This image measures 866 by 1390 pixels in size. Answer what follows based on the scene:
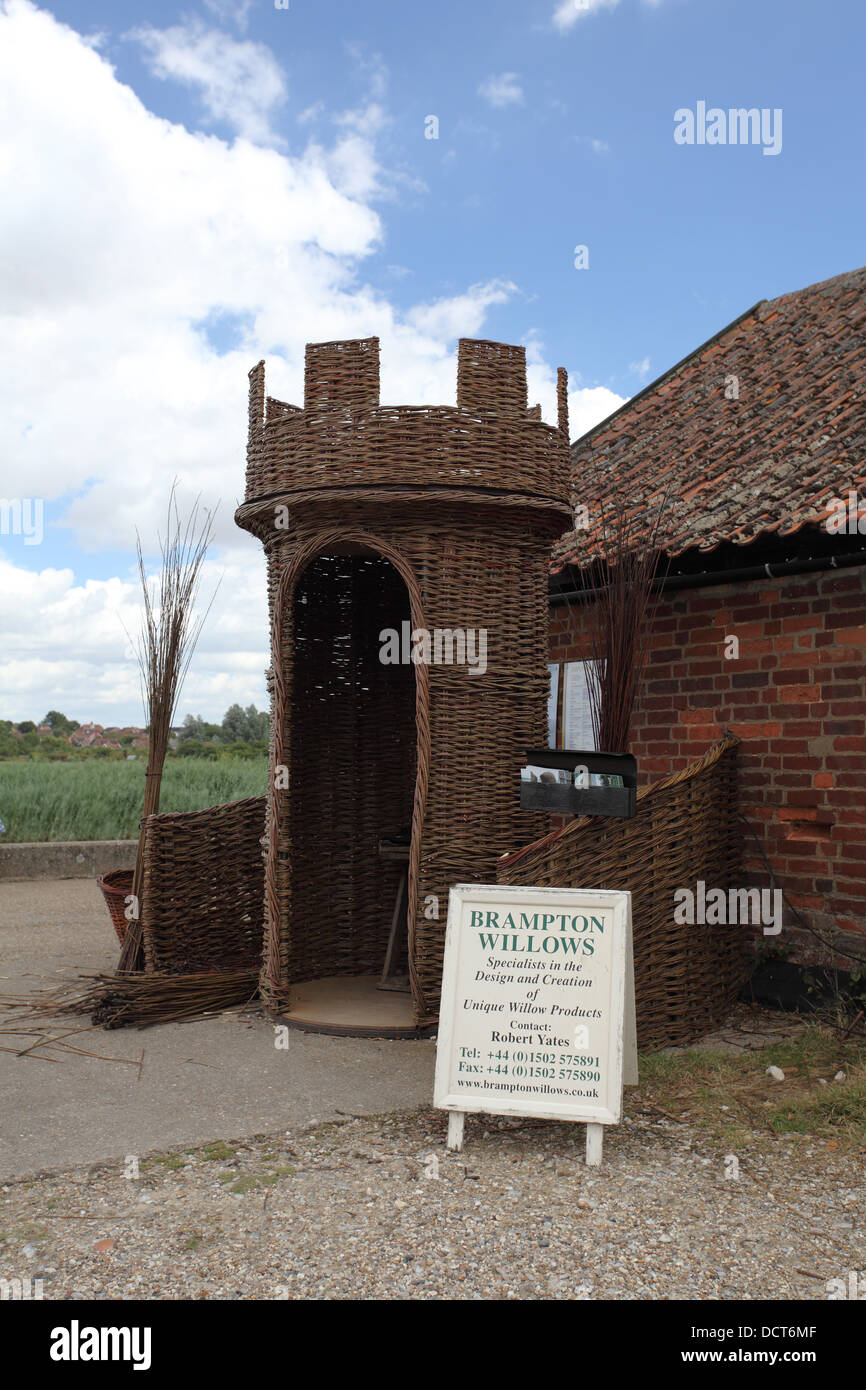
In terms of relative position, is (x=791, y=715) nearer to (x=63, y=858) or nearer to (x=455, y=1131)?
(x=455, y=1131)

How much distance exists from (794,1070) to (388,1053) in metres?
2.04

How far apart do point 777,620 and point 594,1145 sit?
375cm

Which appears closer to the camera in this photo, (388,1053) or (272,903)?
(388,1053)

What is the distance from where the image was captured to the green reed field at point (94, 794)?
1415cm

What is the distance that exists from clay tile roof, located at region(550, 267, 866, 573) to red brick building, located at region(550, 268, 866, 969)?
19 mm

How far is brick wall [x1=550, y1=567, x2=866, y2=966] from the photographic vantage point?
6.39m

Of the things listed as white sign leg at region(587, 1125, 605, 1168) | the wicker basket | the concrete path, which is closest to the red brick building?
the concrete path

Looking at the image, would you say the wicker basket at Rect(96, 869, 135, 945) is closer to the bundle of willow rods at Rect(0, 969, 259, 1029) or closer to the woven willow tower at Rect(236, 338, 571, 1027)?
the bundle of willow rods at Rect(0, 969, 259, 1029)

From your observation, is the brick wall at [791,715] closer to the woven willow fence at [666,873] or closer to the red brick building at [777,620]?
the red brick building at [777,620]

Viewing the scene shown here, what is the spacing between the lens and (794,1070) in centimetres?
540

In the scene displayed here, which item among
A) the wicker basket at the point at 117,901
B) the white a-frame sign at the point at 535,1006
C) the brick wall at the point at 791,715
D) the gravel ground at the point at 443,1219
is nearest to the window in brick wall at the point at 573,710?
the brick wall at the point at 791,715

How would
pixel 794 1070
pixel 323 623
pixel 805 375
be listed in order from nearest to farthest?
pixel 794 1070, pixel 323 623, pixel 805 375
